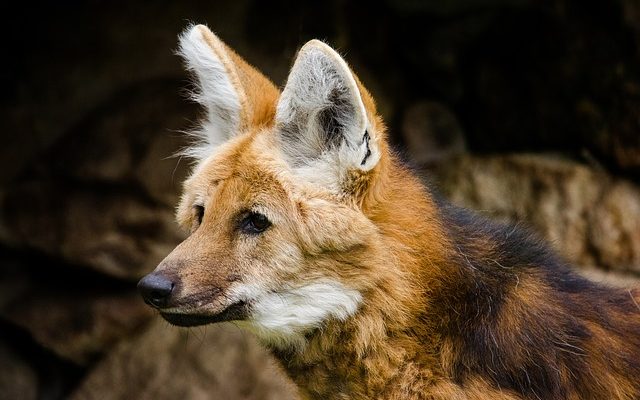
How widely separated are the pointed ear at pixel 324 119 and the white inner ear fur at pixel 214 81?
0.36 metres

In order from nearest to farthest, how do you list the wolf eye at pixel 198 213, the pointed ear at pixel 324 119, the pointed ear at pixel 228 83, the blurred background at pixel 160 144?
the pointed ear at pixel 324 119, the wolf eye at pixel 198 213, the pointed ear at pixel 228 83, the blurred background at pixel 160 144

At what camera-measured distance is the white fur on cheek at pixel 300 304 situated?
Answer: 267 centimetres

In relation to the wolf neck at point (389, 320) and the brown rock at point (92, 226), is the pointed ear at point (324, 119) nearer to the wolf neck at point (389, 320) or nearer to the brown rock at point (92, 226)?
the wolf neck at point (389, 320)

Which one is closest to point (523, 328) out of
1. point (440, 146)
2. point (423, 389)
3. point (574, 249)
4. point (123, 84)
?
point (423, 389)

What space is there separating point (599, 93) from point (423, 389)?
326 cm

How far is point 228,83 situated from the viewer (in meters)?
3.10

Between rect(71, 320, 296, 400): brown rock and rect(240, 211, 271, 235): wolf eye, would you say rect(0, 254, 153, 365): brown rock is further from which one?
rect(240, 211, 271, 235): wolf eye

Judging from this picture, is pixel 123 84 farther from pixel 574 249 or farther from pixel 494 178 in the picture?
pixel 574 249

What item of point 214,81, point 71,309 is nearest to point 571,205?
point 214,81

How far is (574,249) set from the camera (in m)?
5.54

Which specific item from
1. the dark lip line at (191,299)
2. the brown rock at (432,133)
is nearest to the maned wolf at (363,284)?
the dark lip line at (191,299)

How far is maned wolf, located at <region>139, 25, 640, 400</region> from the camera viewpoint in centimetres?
263

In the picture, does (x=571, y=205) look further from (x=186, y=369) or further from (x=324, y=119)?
(x=324, y=119)

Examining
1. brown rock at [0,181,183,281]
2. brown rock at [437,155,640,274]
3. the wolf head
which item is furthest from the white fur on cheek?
→ brown rock at [0,181,183,281]
